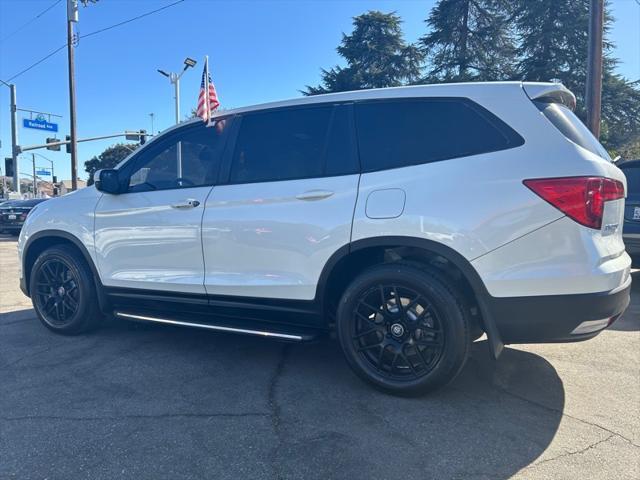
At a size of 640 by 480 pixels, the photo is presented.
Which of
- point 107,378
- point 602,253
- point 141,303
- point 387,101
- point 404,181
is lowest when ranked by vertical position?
point 107,378

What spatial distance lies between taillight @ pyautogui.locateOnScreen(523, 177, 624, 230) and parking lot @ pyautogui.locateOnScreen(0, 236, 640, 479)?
1.23 metres

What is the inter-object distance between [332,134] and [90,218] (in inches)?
92.0

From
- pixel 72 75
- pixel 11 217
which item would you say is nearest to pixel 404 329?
pixel 11 217

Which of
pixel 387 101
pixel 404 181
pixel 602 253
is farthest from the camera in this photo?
pixel 387 101

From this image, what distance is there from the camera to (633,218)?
6031mm

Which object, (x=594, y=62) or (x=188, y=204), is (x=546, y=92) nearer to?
(x=188, y=204)

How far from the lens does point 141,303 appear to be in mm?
4117

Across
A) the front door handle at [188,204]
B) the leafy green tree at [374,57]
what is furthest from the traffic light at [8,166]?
the front door handle at [188,204]

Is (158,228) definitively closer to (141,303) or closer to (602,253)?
(141,303)

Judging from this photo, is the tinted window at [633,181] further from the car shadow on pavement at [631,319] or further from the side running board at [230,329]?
the side running board at [230,329]

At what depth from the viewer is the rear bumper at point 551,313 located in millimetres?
2668

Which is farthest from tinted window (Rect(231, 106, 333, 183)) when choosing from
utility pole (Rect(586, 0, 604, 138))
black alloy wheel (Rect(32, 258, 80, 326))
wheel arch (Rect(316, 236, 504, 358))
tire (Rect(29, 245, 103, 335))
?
utility pole (Rect(586, 0, 604, 138))

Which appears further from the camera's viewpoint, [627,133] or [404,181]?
[627,133]

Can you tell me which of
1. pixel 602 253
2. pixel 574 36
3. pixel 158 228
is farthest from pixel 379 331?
pixel 574 36
